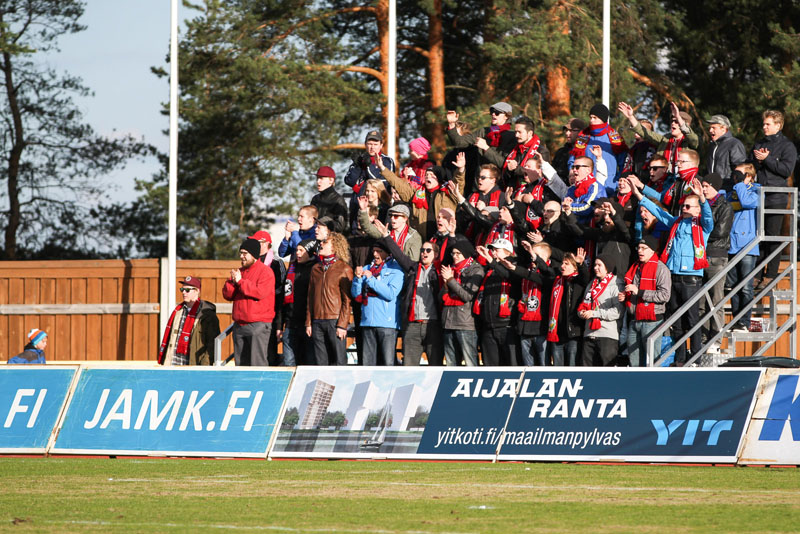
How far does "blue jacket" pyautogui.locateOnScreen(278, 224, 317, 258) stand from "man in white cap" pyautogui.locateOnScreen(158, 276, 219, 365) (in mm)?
1227

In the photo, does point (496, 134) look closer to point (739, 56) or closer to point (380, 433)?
point (380, 433)

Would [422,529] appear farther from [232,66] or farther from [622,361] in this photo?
[232,66]

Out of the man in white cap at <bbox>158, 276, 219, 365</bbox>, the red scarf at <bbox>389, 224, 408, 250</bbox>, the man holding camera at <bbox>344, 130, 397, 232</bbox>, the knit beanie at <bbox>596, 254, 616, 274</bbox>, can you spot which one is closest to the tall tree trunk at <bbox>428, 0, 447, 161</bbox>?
the man holding camera at <bbox>344, 130, 397, 232</bbox>

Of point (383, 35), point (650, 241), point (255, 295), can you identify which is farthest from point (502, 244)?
point (383, 35)

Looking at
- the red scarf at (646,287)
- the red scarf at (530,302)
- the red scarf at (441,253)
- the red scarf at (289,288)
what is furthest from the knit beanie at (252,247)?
the red scarf at (646,287)

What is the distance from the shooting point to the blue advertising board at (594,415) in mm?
11547

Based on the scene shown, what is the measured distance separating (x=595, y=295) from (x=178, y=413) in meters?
4.71

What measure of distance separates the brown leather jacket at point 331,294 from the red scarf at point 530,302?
2.17 m

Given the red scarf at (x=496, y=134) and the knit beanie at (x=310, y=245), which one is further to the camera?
the red scarf at (x=496, y=134)

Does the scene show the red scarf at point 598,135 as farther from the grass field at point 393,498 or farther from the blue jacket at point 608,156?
the grass field at point 393,498

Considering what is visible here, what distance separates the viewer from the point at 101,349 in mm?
22359

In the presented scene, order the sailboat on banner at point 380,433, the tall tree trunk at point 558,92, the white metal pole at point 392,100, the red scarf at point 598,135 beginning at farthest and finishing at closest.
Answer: the tall tree trunk at point 558,92 → the white metal pole at point 392,100 → the red scarf at point 598,135 → the sailboat on banner at point 380,433

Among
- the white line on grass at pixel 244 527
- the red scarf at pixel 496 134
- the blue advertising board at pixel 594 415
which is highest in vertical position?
the red scarf at pixel 496 134

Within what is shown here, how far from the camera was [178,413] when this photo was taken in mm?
13211
